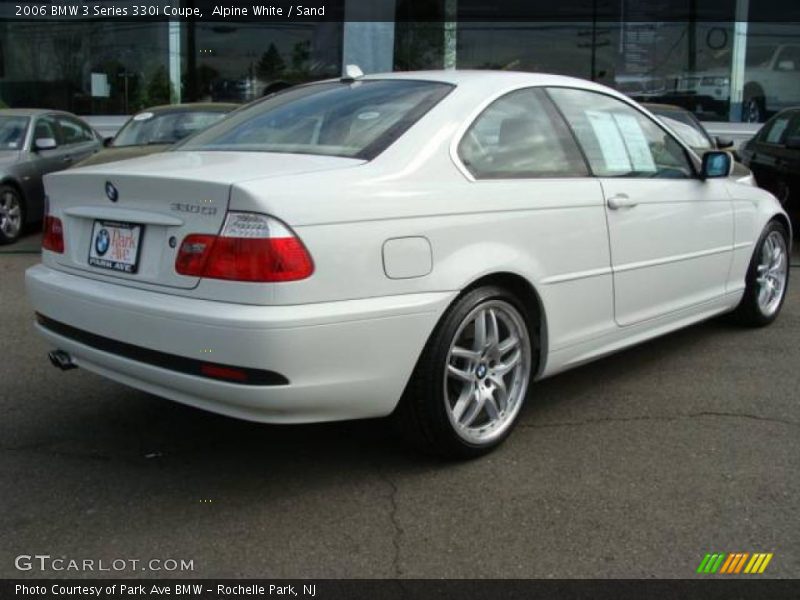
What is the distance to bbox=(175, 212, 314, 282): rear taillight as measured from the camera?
9.36 feet

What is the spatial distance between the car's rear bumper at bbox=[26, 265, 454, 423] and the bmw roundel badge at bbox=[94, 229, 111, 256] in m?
0.12

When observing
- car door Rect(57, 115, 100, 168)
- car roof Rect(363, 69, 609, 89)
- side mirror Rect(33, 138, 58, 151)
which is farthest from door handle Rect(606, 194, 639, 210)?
car door Rect(57, 115, 100, 168)

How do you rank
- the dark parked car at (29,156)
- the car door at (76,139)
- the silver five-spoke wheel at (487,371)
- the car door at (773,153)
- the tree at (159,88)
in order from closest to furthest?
the silver five-spoke wheel at (487,371) < the car door at (773,153) < the dark parked car at (29,156) < the car door at (76,139) < the tree at (159,88)

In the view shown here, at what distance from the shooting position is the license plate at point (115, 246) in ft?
10.4

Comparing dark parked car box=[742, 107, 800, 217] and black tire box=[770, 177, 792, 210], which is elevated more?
dark parked car box=[742, 107, 800, 217]

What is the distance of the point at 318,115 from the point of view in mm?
3797

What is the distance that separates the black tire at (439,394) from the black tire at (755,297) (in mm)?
2471

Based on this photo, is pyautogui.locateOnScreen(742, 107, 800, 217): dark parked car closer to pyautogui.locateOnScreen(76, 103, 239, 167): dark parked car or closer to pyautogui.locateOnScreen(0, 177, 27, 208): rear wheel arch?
pyautogui.locateOnScreen(76, 103, 239, 167): dark parked car

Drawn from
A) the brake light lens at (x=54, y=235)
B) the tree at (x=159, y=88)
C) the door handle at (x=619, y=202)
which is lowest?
the brake light lens at (x=54, y=235)

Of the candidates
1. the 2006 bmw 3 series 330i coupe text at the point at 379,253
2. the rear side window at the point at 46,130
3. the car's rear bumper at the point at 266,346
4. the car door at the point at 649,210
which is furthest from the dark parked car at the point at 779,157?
the rear side window at the point at 46,130

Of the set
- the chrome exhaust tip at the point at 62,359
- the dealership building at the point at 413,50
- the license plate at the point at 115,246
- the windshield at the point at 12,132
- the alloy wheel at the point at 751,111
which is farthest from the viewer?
the dealership building at the point at 413,50

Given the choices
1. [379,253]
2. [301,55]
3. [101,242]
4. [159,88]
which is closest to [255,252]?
[379,253]

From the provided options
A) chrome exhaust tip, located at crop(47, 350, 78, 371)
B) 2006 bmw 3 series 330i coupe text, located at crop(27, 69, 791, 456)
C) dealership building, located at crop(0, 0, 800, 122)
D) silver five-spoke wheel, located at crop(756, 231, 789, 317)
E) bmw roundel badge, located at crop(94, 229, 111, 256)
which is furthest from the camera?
dealership building, located at crop(0, 0, 800, 122)

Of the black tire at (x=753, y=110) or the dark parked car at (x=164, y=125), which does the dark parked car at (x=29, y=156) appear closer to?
the dark parked car at (x=164, y=125)
